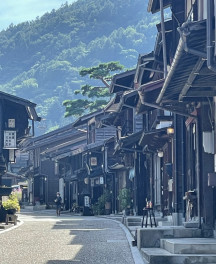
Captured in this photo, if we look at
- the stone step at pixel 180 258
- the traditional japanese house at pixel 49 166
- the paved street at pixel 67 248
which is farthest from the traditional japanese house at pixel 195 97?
the traditional japanese house at pixel 49 166

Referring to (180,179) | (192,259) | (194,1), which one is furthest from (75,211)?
(192,259)

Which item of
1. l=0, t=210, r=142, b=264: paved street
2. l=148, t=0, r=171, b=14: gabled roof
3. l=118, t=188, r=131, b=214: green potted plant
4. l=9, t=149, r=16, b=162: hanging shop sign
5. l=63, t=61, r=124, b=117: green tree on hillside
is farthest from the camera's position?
l=63, t=61, r=124, b=117: green tree on hillside

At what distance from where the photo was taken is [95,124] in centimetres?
6328

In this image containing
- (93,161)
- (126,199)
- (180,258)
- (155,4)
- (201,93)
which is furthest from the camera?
(93,161)

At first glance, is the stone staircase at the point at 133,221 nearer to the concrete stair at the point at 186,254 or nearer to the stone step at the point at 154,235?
the stone step at the point at 154,235

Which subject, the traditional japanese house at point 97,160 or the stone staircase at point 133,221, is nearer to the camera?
the stone staircase at point 133,221

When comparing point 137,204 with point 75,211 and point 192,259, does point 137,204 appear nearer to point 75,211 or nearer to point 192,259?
point 75,211

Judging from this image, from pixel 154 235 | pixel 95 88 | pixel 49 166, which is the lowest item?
pixel 154 235

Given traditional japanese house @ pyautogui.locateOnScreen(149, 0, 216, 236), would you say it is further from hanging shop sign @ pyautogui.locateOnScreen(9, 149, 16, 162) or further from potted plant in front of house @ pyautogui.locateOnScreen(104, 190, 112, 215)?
potted plant in front of house @ pyautogui.locateOnScreen(104, 190, 112, 215)

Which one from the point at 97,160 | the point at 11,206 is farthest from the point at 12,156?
the point at 97,160

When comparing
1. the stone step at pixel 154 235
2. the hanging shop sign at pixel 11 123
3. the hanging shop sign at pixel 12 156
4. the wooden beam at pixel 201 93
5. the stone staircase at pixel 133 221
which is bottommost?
the stone step at pixel 154 235

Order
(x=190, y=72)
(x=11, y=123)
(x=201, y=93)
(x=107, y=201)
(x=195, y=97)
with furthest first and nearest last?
(x=107, y=201), (x=11, y=123), (x=195, y=97), (x=201, y=93), (x=190, y=72)

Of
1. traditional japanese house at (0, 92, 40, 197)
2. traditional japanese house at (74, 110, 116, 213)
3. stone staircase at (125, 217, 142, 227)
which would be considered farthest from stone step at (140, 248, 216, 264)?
traditional japanese house at (74, 110, 116, 213)

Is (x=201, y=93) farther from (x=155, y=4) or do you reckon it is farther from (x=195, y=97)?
(x=155, y=4)
